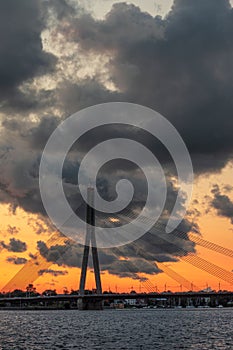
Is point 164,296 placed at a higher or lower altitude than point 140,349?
higher

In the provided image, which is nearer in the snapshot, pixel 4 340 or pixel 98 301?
pixel 4 340

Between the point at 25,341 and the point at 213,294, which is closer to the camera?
the point at 25,341

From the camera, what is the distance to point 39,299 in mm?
141000

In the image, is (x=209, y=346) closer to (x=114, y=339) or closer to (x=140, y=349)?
(x=140, y=349)

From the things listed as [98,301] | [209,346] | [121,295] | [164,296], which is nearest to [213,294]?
[164,296]

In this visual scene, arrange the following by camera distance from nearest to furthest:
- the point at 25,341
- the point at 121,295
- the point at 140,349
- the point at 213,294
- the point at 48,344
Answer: the point at 140,349, the point at 48,344, the point at 25,341, the point at 213,294, the point at 121,295

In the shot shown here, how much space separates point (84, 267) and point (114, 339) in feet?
206

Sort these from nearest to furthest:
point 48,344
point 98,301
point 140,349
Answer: point 140,349
point 48,344
point 98,301

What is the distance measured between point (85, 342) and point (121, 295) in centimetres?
6610

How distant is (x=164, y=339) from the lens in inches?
2798

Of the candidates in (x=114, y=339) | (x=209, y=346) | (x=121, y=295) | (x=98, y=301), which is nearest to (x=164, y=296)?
(x=121, y=295)

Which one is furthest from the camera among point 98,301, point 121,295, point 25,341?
point 98,301

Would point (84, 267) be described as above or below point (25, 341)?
above

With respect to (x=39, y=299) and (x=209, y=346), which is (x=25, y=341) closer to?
(x=209, y=346)
